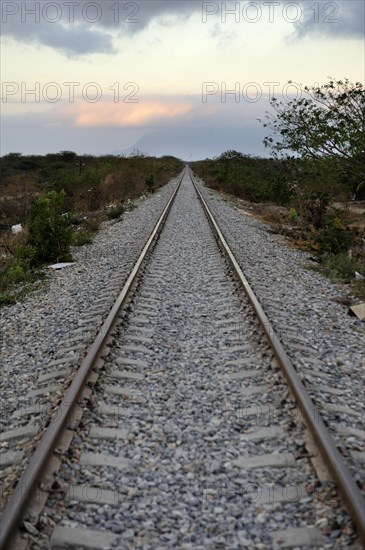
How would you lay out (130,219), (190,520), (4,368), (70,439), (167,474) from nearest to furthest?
(190,520), (167,474), (70,439), (4,368), (130,219)

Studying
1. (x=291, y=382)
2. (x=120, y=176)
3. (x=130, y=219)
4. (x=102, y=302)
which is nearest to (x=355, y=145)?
(x=130, y=219)

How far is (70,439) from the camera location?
4.07 meters

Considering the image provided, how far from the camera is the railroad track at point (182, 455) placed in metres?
A: 3.17

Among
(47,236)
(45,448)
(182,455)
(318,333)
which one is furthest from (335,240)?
(45,448)

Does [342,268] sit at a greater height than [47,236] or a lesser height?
lesser

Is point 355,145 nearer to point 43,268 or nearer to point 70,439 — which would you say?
point 43,268

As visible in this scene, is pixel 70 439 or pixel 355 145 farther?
pixel 355 145

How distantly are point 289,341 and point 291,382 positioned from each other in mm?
1512

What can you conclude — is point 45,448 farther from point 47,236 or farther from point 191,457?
point 47,236

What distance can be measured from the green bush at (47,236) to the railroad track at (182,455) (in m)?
5.81

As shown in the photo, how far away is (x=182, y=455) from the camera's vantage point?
3.97 meters

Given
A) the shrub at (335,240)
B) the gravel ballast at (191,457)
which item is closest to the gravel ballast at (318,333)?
the gravel ballast at (191,457)

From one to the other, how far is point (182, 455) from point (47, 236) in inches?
355

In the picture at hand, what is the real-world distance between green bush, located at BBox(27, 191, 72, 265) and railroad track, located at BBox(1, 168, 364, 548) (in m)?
5.81
